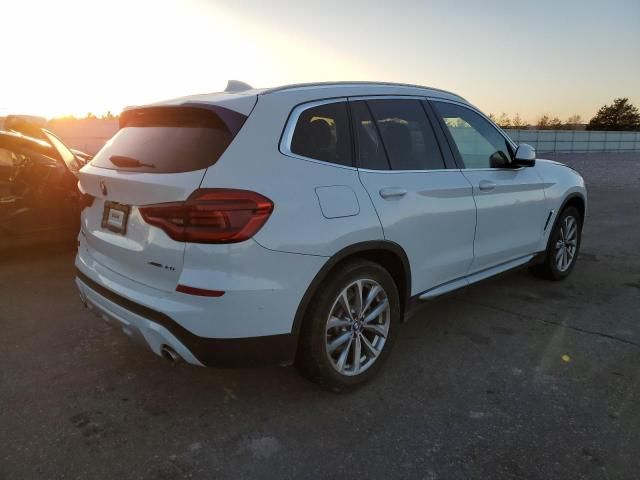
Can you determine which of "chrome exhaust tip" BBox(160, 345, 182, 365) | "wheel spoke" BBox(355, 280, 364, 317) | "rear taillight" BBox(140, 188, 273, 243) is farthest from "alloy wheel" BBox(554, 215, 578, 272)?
"chrome exhaust tip" BBox(160, 345, 182, 365)

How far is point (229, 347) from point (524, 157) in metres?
2.91

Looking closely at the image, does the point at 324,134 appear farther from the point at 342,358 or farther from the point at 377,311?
the point at 342,358

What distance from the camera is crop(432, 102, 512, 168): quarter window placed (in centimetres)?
386

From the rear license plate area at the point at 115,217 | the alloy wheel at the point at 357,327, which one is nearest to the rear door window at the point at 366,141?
the alloy wheel at the point at 357,327

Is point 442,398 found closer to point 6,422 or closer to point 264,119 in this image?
point 264,119

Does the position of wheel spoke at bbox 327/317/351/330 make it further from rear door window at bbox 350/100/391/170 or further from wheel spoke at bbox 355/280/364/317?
rear door window at bbox 350/100/391/170

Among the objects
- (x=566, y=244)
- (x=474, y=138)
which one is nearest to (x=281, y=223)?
(x=474, y=138)

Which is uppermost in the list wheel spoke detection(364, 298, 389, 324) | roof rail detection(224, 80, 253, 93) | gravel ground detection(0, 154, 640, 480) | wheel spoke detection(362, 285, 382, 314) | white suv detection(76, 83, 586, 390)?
roof rail detection(224, 80, 253, 93)

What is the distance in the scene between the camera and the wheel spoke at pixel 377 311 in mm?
3115

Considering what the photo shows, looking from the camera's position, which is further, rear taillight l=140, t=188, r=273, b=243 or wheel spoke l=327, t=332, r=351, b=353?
wheel spoke l=327, t=332, r=351, b=353

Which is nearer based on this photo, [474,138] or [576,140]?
[474,138]

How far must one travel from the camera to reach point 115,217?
2.83m

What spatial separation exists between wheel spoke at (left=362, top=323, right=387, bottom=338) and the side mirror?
1.96 m

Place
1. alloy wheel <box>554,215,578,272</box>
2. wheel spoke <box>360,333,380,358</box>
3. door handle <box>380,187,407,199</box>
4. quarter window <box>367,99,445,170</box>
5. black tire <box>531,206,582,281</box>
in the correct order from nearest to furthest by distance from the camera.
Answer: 1. door handle <box>380,187,407,199</box>
2. wheel spoke <box>360,333,380,358</box>
3. quarter window <box>367,99,445,170</box>
4. black tire <box>531,206,582,281</box>
5. alloy wheel <box>554,215,578,272</box>
